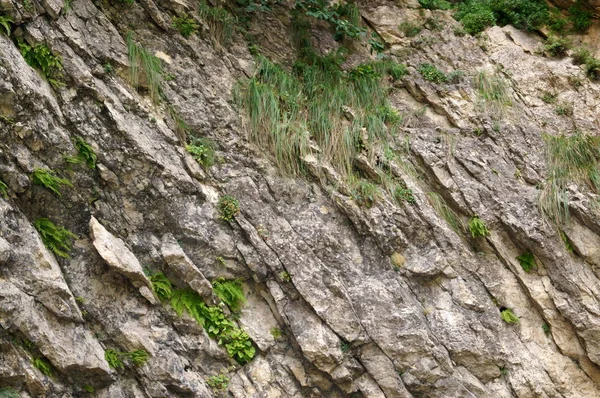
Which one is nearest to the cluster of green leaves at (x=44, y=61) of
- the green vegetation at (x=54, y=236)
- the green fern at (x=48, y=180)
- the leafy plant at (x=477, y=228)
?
the green fern at (x=48, y=180)

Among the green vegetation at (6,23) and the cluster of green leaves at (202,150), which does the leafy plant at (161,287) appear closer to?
the cluster of green leaves at (202,150)

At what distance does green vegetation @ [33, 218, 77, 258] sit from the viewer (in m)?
4.93

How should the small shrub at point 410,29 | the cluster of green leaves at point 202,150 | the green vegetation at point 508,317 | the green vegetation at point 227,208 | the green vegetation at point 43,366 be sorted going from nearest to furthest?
the green vegetation at point 43,366 → the green vegetation at point 227,208 → the cluster of green leaves at point 202,150 → the green vegetation at point 508,317 → the small shrub at point 410,29

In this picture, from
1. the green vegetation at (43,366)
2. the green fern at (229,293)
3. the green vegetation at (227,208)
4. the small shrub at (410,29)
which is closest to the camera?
the green vegetation at (43,366)

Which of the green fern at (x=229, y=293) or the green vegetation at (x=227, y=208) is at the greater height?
the green vegetation at (x=227, y=208)

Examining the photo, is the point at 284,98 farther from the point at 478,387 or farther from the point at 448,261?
the point at 478,387

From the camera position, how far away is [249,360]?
5.45 meters

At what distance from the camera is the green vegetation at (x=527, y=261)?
259 inches

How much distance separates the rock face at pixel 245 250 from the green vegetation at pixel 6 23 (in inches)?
2.5

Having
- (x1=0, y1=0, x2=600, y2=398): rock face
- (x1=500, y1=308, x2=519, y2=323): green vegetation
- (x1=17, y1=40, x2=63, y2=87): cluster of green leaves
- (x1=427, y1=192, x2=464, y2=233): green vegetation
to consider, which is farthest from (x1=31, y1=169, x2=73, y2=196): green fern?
(x1=500, y1=308, x2=519, y2=323): green vegetation

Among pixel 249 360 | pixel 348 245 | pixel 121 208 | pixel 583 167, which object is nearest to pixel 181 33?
pixel 121 208

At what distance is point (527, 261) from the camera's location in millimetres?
6617

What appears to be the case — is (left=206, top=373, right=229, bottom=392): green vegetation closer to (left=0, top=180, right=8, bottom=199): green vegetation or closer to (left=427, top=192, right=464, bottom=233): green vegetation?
(left=0, top=180, right=8, bottom=199): green vegetation

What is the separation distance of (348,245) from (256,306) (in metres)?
1.33
